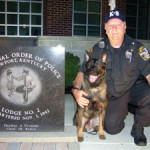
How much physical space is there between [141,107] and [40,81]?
146cm

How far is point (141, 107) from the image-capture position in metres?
2.83

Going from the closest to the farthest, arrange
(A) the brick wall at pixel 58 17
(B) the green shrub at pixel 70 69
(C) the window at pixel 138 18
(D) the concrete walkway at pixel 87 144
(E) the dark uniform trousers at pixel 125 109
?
(D) the concrete walkway at pixel 87 144
(E) the dark uniform trousers at pixel 125 109
(B) the green shrub at pixel 70 69
(A) the brick wall at pixel 58 17
(C) the window at pixel 138 18

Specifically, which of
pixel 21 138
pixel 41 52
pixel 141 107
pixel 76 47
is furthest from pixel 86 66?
A: pixel 76 47

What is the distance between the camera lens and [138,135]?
271 centimetres

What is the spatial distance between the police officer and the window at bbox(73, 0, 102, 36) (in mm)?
5520

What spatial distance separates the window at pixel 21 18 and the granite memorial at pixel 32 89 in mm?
5765

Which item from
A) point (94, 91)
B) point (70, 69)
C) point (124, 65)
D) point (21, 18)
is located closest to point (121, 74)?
point (124, 65)

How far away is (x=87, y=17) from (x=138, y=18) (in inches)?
103

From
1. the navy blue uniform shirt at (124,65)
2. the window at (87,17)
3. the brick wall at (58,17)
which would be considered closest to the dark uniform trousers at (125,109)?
the navy blue uniform shirt at (124,65)

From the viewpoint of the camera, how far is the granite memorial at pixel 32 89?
2709 mm

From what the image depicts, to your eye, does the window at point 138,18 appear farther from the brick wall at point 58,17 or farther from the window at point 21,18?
the window at point 21,18

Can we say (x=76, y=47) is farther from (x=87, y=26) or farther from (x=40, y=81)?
(x=40, y=81)

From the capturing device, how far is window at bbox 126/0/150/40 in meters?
9.16

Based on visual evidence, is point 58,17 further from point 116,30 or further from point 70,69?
point 116,30
